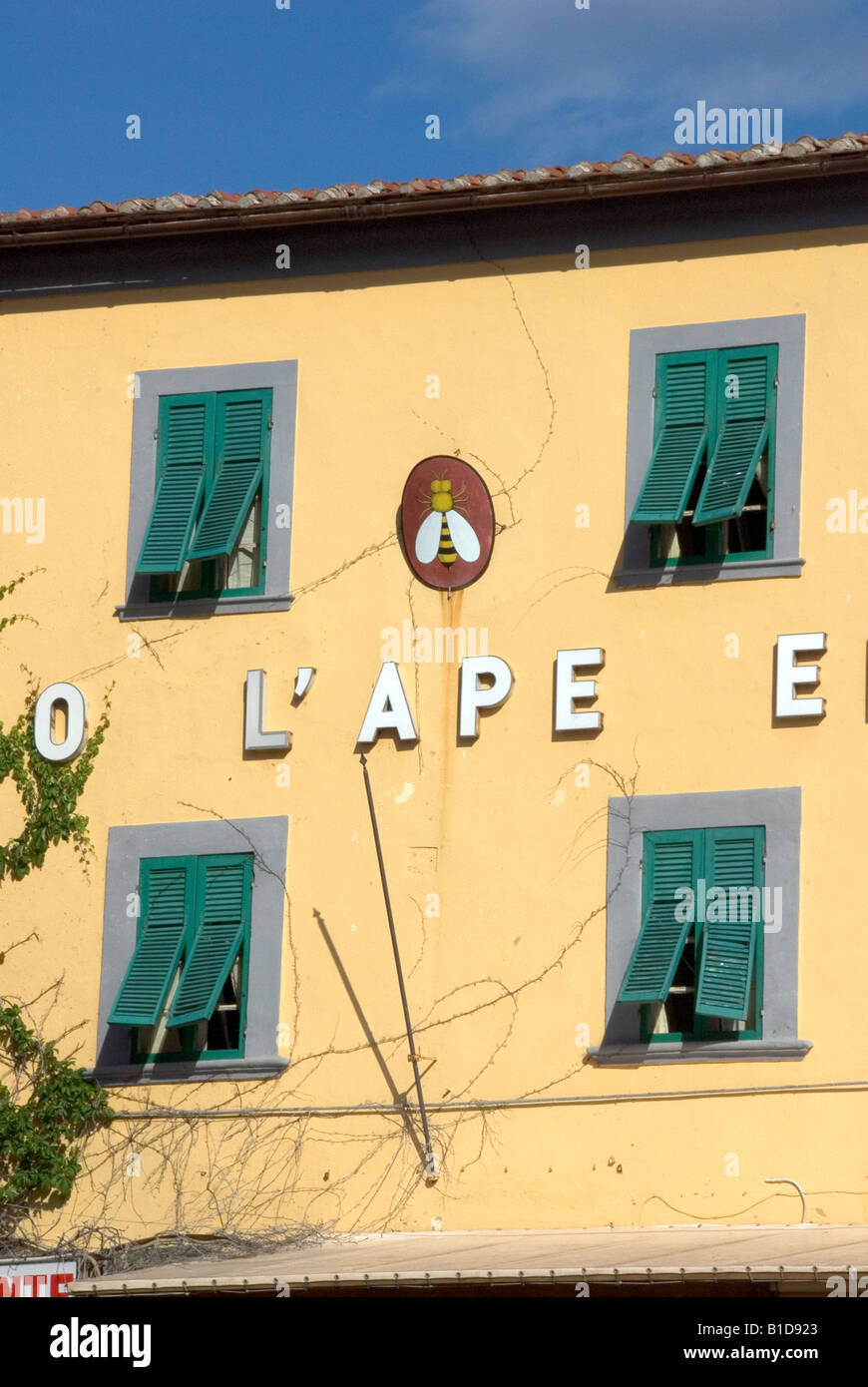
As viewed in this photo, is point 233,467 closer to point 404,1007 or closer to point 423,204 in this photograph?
point 423,204

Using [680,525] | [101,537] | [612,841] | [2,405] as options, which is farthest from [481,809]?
[2,405]

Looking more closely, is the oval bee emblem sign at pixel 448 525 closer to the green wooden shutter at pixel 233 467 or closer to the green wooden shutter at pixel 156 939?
the green wooden shutter at pixel 233 467

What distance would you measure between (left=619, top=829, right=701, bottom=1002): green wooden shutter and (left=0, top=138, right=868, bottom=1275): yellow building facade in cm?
6

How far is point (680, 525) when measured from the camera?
681 inches

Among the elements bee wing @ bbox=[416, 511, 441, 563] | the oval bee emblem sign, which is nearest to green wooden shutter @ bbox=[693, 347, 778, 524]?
the oval bee emblem sign

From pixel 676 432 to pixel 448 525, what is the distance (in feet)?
5.69

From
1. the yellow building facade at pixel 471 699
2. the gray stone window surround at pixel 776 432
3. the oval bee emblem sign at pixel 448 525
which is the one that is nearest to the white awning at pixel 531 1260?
the yellow building facade at pixel 471 699

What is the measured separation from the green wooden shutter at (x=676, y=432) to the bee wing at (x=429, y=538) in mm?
1490

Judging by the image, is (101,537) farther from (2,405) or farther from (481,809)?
(481,809)

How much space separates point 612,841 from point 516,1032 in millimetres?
1444

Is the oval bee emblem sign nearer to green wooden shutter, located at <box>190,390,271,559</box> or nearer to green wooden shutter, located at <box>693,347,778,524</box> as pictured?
green wooden shutter, located at <box>190,390,271,559</box>

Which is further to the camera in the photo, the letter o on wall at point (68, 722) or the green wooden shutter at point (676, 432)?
the letter o on wall at point (68, 722)

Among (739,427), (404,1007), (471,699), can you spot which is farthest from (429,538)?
(404,1007)

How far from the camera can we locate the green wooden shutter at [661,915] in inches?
644
